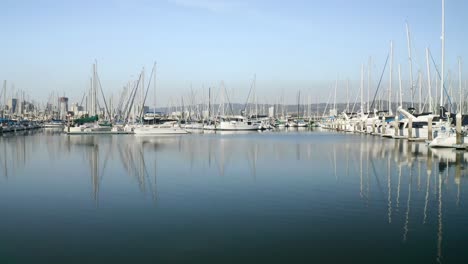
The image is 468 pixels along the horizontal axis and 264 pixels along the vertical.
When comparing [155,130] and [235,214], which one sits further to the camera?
[155,130]

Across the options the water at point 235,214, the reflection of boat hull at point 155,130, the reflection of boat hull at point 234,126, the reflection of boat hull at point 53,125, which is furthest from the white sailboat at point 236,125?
the water at point 235,214

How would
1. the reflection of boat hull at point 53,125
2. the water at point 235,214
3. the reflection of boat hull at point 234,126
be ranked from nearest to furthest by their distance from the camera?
the water at point 235,214
the reflection of boat hull at point 234,126
the reflection of boat hull at point 53,125

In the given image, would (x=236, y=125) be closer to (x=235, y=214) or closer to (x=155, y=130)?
(x=155, y=130)

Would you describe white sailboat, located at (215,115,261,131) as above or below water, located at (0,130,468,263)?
above

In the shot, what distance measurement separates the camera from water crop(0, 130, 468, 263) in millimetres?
10344

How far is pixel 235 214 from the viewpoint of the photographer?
14.3 meters

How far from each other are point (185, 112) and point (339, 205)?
11770 centimetres

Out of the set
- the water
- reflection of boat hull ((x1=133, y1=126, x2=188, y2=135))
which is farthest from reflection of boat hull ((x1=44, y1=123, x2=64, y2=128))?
the water

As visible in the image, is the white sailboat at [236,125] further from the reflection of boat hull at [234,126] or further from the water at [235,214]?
the water at [235,214]

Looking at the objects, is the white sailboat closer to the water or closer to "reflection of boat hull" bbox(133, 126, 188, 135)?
"reflection of boat hull" bbox(133, 126, 188, 135)

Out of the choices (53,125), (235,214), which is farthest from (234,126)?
(235,214)

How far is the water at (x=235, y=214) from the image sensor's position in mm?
10344

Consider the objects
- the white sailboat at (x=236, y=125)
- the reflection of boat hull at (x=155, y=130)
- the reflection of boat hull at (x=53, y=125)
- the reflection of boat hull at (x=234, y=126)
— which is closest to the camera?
the reflection of boat hull at (x=155, y=130)

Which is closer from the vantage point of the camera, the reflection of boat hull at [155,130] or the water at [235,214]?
the water at [235,214]
